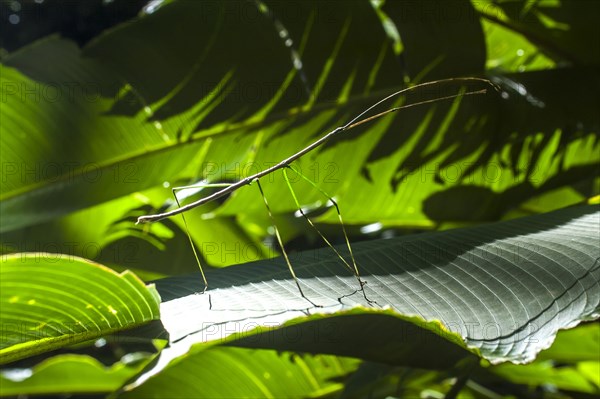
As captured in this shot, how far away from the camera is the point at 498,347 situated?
74cm

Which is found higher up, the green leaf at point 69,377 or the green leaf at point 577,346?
the green leaf at point 69,377

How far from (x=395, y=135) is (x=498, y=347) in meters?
0.92

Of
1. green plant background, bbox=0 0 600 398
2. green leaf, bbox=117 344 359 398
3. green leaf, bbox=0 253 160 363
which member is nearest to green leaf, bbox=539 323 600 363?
green plant background, bbox=0 0 600 398

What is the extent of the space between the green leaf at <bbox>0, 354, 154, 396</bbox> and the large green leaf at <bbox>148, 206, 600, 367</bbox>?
83cm

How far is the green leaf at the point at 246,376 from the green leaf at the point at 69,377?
353 mm

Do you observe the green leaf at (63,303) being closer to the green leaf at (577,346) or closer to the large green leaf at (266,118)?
the large green leaf at (266,118)

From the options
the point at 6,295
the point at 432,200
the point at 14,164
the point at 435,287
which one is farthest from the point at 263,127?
the point at 6,295

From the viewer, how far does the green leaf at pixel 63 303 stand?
0.73 m

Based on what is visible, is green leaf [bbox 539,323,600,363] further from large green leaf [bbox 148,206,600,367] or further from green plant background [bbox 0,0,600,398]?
large green leaf [bbox 148,206,600,367]

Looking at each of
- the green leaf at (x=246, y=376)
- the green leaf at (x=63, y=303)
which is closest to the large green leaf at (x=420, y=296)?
the green leaf at (x=63, y=303)

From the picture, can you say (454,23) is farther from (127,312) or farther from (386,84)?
(127,312)

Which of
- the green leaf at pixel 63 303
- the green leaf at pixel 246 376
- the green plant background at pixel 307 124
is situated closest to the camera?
the green leaf at pixel 63 303

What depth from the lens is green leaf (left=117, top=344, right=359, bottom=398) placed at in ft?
4.66

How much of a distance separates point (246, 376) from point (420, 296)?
2.42 ft
